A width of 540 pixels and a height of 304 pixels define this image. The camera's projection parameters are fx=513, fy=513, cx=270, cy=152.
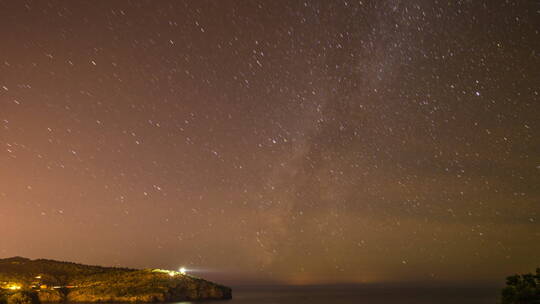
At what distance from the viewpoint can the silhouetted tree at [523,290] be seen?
59.6ft

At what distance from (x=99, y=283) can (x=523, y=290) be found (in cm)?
11619

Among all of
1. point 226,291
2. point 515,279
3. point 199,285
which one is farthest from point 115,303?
point 515,279

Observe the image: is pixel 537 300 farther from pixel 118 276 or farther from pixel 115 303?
pixel 118 276

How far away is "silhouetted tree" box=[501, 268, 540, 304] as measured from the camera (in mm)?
18172

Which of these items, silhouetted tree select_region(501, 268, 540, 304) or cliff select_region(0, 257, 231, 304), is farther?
cliff select_region(0, 257, 231, 304)

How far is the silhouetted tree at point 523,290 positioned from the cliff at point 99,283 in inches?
3795

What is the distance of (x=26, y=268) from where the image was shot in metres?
128

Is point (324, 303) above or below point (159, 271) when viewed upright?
below

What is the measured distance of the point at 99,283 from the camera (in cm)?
12056

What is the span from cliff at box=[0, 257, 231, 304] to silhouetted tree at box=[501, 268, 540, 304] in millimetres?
96396

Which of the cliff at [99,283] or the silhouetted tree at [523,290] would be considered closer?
the silhouetted tree at [523,290]

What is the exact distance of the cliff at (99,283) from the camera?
372ft

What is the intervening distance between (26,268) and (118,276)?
23299 millimetres

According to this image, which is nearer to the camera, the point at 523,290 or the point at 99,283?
the point at 523,290
